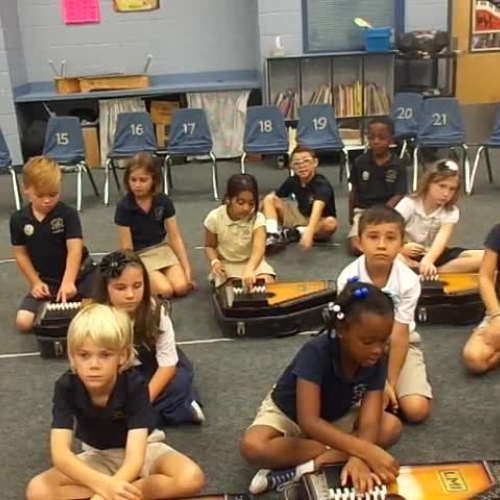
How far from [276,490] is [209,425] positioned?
0.44 m

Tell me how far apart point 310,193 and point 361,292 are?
234 centimetres

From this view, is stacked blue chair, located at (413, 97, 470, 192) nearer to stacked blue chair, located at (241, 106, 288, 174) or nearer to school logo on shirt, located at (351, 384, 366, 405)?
stacked blue chair, located at (241, 106, 288, 174)

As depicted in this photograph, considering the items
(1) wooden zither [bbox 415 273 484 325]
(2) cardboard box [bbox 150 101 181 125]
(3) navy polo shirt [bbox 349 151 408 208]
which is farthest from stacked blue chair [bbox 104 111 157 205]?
(1) wooden zither [bbox 415 273 484 325]

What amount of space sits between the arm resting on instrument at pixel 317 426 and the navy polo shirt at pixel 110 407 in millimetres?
392

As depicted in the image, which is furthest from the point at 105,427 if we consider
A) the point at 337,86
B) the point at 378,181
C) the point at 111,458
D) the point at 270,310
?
the point at 337,86

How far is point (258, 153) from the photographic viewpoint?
5.21 m

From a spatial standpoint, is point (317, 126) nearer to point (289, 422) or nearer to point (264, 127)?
point (264, 127)

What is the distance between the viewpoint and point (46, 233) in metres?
3.11

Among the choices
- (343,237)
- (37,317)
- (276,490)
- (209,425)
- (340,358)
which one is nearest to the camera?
(340,358)

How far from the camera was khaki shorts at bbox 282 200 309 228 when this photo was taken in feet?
13.7

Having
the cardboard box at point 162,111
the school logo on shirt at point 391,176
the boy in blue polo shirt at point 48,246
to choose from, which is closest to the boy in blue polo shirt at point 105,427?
the boy in blue polo shirt at point 48,246

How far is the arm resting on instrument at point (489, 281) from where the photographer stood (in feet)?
8.48

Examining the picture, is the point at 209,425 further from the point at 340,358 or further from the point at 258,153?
the point at 258,153

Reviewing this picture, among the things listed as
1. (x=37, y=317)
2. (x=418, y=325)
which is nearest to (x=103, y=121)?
(x=37, y=317)
